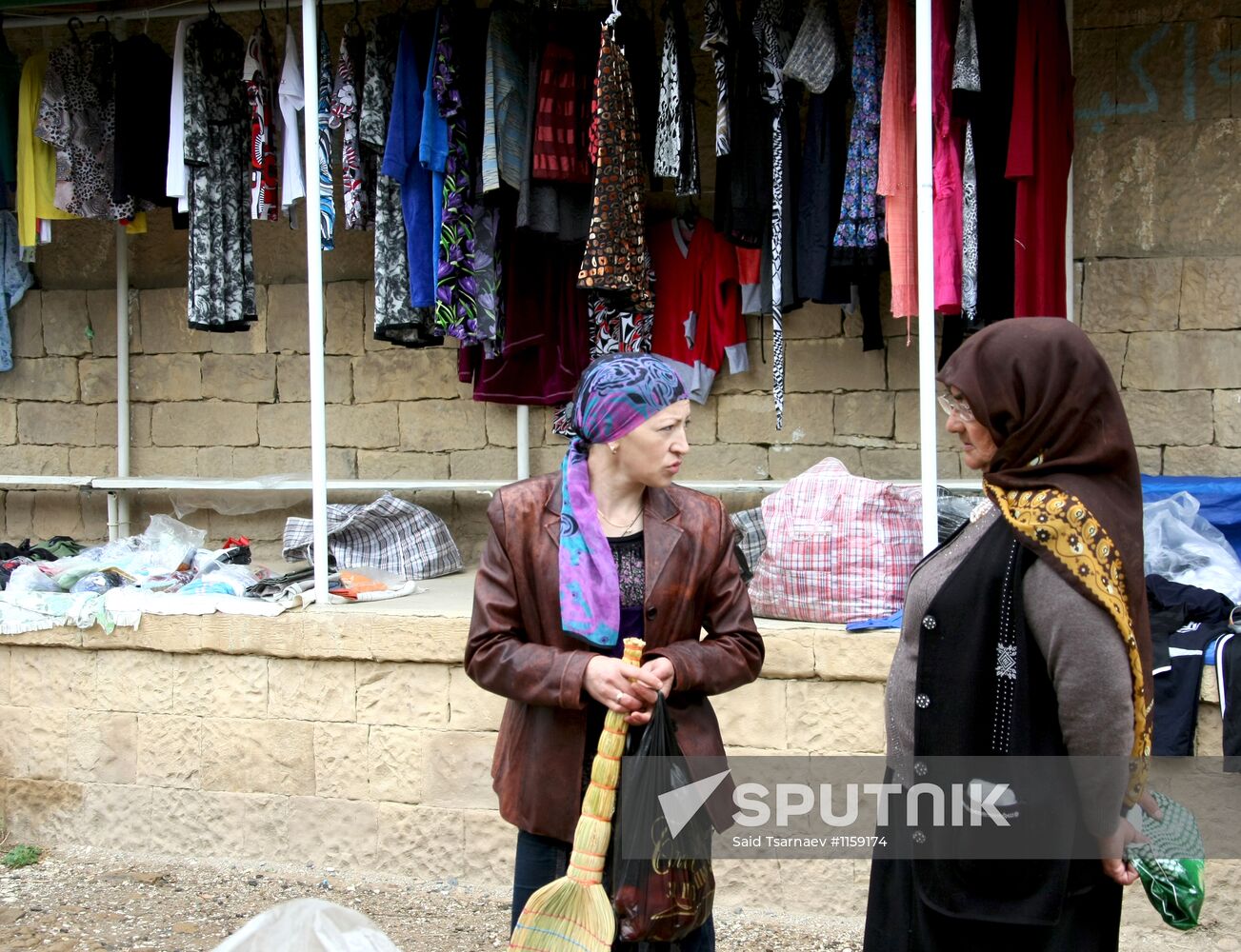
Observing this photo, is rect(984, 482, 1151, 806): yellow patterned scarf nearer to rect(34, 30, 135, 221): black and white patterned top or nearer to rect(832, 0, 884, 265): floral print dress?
rect(832, 0, 884, 265): floral print dress

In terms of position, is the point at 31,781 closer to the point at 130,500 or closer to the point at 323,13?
the point at 130,500

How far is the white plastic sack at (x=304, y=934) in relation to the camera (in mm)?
2369

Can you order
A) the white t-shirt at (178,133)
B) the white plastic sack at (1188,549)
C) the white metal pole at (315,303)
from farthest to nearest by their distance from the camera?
the white t-shirt at (178,133)
the white metal pole at (315,303)
the white plastic sack at (1188,549)

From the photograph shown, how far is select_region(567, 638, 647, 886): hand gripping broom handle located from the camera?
8.47ft

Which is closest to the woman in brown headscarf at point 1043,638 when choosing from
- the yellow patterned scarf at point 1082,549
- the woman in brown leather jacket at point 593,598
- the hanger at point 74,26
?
the yellow patterned scarf at point 1082,549

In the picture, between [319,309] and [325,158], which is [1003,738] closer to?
[319,309]

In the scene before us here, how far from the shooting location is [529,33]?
5.12 m

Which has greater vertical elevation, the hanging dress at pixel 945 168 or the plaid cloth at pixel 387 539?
the hanging dress at pixel 945 168

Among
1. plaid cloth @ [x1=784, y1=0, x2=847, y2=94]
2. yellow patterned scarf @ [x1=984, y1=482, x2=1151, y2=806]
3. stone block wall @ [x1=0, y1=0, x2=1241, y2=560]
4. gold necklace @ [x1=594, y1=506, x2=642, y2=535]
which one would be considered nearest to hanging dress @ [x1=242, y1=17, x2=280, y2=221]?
stone block wall @ [x1=0, y1=0, x2=1241, y2=560]

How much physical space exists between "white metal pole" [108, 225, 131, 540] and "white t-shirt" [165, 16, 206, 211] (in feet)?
4.36

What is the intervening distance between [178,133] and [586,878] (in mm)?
4036

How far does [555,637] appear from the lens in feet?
9.08

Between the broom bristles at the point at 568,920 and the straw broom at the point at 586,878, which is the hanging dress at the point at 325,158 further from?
the broom bristles at the point at 568,920

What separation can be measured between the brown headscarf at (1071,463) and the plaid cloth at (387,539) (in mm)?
3888
